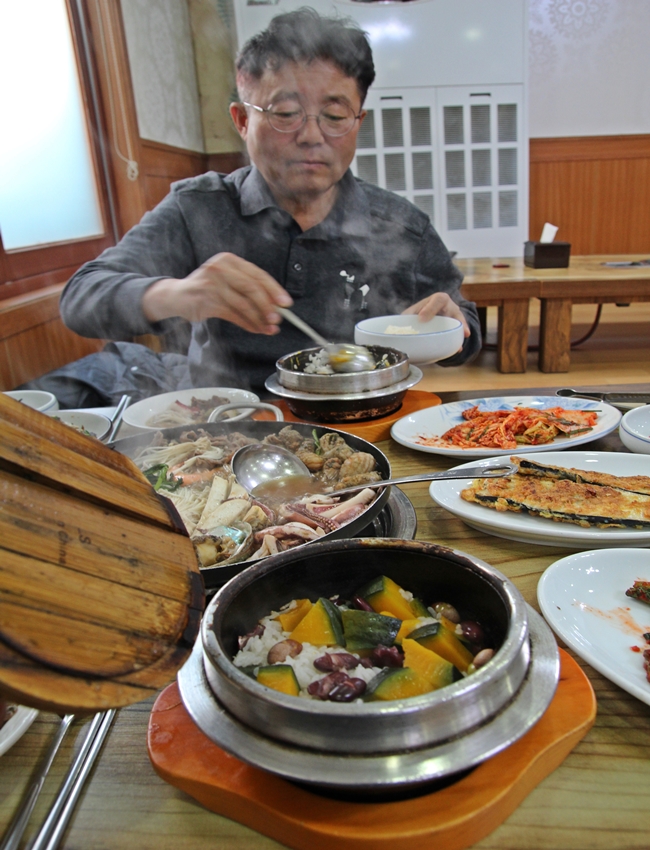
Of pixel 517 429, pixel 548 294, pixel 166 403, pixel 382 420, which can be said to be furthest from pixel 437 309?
pixel 548 294

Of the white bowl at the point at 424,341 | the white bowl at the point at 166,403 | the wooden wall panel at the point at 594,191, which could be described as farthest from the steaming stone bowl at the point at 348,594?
the wooden wall panel at the point at 594,191

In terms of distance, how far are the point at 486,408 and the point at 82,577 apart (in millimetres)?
1442

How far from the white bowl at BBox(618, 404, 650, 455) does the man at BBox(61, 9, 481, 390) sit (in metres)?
0.83

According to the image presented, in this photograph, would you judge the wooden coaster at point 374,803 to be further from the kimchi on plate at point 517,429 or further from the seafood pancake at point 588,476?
the kimchi on plate at point 517,429

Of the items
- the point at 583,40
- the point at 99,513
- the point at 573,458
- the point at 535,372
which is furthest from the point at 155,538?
the point at 583,40

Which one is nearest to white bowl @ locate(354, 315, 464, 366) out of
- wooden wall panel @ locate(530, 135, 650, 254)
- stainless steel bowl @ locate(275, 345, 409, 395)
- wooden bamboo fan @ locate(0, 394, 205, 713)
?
stainless steel bowl @ locate(275, 345, 409, 395)

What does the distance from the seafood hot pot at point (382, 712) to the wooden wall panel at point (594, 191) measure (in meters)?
7.55

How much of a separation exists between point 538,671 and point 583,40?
8.10 m

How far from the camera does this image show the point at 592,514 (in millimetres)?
1014

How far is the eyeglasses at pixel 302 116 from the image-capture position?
7.56 ft

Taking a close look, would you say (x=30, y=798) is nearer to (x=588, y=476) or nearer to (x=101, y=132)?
(x=588, y=476)

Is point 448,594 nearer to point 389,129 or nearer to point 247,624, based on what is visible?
point 247,624

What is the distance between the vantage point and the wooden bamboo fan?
41cm

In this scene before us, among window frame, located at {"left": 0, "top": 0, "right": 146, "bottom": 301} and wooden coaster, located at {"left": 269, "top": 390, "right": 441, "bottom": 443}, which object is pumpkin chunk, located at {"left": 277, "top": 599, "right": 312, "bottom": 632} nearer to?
wooden coaster, located at {"left": 269, "top": 390, "right": 441, "bottom": 443}
